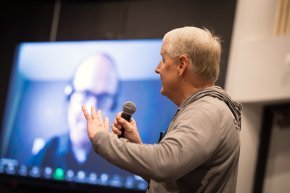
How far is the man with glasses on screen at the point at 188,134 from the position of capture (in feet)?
4.76

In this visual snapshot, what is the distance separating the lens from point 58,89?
13.2 ft

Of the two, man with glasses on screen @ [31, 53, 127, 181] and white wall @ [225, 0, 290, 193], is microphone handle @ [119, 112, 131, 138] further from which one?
man with glasses on screen @ [31, 53, 127, 181]

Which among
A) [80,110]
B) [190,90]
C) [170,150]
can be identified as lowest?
[80,110]

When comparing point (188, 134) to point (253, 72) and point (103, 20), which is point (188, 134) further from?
point (103, 20)

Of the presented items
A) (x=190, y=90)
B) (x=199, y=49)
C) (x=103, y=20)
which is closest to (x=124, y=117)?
(x=190, y=90)

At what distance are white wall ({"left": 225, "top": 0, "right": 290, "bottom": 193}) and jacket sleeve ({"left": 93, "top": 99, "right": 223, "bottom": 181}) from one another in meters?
1.88

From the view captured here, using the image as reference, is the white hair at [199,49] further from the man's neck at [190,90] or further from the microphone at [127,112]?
the microphone at [127,112]

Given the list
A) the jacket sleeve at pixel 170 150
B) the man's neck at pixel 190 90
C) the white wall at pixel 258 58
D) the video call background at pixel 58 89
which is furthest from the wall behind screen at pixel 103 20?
the jacket sleeve at pixel 170 150

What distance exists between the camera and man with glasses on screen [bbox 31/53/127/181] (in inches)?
147

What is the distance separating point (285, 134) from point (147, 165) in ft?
7.79

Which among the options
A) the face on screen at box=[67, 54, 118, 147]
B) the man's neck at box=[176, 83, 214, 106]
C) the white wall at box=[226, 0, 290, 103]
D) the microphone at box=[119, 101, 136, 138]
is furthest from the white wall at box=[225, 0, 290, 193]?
the microphone at box=[119, 101, 136, 138]

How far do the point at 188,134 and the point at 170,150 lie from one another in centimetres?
8

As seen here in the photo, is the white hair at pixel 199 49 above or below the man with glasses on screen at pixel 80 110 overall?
above

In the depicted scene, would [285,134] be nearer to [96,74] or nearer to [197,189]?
[96,74]
